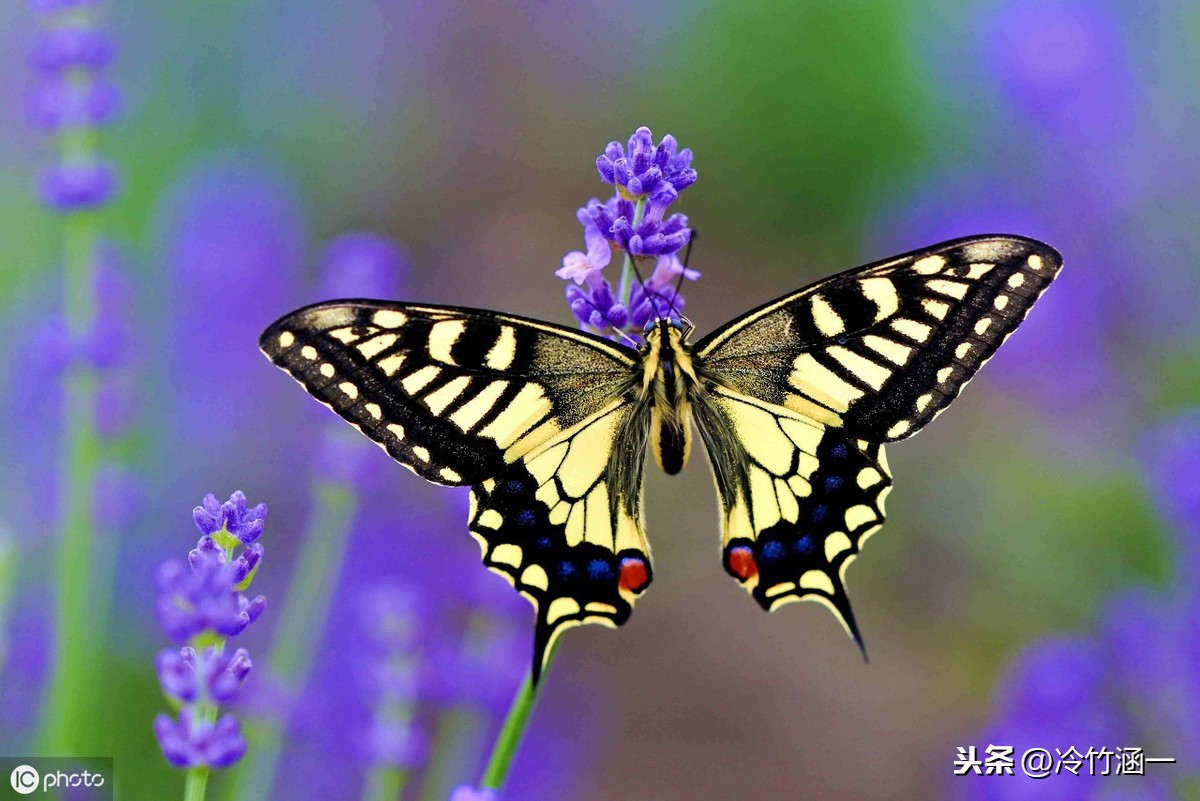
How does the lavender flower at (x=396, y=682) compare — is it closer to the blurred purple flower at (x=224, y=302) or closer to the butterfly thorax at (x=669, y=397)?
the butterfly thorax at (x=669, y=397)

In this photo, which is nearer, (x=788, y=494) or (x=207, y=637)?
(x=207, y=637)

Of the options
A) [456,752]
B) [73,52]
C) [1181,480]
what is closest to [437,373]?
[456,752]

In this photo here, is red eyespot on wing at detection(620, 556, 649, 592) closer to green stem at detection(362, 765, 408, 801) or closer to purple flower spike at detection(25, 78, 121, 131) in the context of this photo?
green stem at detection(362, 765, 408, 801)

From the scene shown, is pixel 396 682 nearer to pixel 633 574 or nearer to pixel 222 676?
pixel 633 574

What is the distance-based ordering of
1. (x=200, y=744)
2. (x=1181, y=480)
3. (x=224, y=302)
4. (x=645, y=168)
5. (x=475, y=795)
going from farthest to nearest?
(x=224, y=302)
(x=1181, y=480)
(x=645, y=168)
(x=475, y=795)
(x=200, y=744)

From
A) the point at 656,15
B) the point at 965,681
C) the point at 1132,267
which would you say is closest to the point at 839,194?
the point at 656,15

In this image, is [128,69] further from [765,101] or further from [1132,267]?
[1132,267]

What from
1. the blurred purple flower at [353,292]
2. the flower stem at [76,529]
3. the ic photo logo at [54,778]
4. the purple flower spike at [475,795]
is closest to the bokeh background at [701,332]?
the blurred purple flower at [353,292]

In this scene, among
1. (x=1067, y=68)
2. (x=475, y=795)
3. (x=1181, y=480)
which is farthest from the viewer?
(x=1067, y=68)

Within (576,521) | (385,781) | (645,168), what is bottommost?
(385,781)

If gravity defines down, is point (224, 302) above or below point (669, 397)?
above
